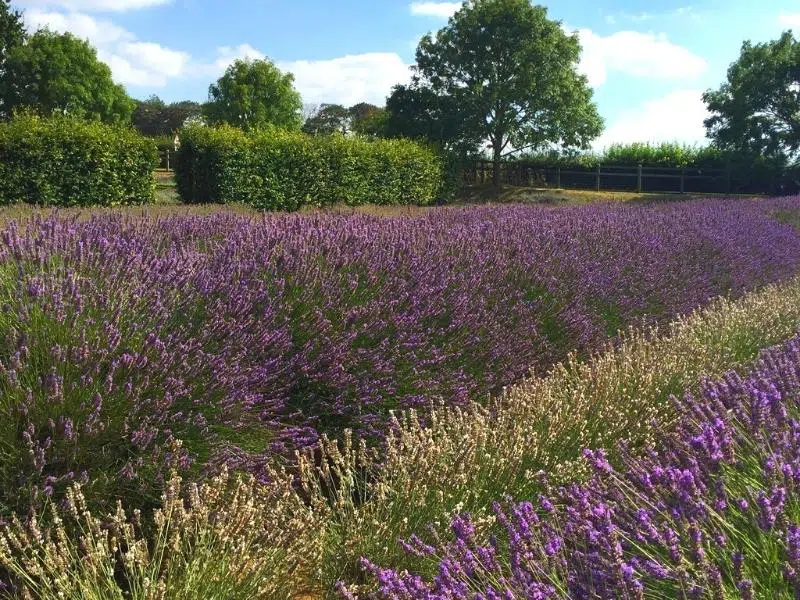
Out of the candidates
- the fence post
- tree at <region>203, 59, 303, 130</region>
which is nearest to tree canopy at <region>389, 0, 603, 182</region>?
the fence post

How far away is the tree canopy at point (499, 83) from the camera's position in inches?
1230

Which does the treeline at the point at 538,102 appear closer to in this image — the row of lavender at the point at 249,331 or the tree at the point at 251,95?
the tree at the point at 251,95

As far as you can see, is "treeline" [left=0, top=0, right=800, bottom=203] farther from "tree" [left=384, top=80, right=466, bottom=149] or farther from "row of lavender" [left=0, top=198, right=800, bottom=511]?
"row of lavender" [left=0, top=198, right=800, bottom=511]

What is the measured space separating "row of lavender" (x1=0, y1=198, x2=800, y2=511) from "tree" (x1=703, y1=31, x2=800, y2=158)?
94.3ft

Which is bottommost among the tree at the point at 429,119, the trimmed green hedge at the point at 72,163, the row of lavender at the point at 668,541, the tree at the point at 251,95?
the row of lavender at the point at 668,541

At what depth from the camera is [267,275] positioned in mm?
3951

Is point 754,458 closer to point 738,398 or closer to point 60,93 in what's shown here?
point 738,398

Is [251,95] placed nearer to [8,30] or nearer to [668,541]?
[8,30]

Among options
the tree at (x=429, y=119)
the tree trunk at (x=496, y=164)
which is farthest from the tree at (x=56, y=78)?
the tree trunk at (x=496, y=164)

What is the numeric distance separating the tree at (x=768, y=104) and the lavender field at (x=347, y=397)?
2886cm

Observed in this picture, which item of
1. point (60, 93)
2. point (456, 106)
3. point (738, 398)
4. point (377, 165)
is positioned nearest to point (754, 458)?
point (738, 398)

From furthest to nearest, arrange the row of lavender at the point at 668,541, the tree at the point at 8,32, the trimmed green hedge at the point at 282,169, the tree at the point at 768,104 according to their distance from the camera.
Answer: the tree at the point at 8,32, the tree at the point at 768,104, the trimmed green hedge at the point at 282,169, the row of lavender at the point at 668,541

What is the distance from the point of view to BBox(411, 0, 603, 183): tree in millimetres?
31234

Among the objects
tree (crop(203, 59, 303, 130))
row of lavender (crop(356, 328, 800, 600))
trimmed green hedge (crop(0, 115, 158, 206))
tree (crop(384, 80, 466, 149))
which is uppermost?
tree (crop(203, 59, 303, 130))
